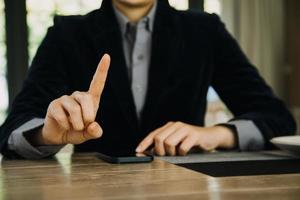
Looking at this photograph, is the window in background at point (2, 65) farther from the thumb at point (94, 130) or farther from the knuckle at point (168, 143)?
the thumb at point (94, 130)

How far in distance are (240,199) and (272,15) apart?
3.11 metres

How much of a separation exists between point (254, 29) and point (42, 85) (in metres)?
2.40

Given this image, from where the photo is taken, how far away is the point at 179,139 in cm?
103

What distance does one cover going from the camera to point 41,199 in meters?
0.53

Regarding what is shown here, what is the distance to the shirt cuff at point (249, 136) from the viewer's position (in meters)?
1.16

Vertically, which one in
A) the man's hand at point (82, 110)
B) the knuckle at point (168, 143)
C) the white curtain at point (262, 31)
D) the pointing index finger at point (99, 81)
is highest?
the white curtain at point (262, 31)

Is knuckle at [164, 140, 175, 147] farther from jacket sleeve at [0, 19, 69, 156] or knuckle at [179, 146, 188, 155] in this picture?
jacket sleeve at [0, 19, 69, 156]

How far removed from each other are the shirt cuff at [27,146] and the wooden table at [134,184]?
0.16m

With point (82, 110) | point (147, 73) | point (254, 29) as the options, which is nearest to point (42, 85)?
point (147, 73)

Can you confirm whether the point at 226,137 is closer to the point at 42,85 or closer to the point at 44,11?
the point at 42,85

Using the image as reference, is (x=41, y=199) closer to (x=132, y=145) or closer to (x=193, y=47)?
(x=132, y=145)

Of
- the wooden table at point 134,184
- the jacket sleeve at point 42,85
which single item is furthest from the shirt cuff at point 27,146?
the wooden table at point 134,184

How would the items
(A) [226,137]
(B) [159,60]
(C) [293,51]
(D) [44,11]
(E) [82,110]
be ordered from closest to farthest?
(E) [82,110] < (A) [226,137] < (B) [159,60] < (D) [44,11] < (C) [293,51]

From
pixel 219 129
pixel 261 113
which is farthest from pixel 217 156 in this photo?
pixel 261 113
